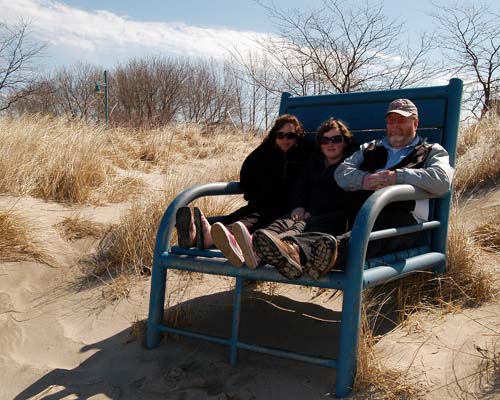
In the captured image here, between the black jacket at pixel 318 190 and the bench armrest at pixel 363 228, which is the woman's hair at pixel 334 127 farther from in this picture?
the bench armrest at pixel 363 228

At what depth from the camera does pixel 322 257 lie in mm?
2410

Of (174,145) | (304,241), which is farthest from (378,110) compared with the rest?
(174,145)

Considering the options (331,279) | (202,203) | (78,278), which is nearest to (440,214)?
(331,279)

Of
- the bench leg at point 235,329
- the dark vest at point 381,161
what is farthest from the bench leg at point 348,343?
the dark vest at point 381,161

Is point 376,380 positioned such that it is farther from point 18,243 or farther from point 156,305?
point 18,243

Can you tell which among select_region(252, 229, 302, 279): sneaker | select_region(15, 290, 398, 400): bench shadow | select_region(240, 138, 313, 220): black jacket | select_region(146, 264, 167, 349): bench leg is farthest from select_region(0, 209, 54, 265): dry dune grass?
select_region(252, 229, 302, 279): sneaker

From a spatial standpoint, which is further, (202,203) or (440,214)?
(202,203)

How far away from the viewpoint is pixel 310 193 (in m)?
3.55

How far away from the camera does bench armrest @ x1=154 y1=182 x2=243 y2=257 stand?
3014 mm

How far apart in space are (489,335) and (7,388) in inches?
95.2

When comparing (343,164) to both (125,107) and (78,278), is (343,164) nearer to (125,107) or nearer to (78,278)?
(78,278)

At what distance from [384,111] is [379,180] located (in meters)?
0.97

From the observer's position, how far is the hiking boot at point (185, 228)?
3.04 meters

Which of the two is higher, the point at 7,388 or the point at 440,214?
the point at 440,214
